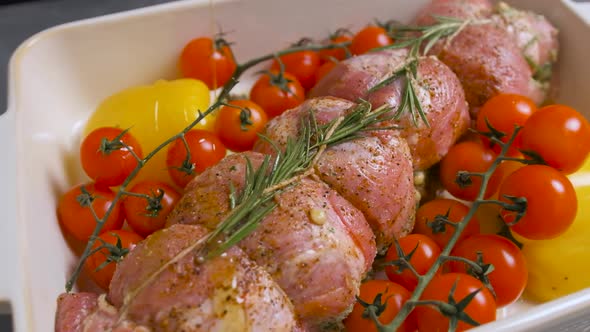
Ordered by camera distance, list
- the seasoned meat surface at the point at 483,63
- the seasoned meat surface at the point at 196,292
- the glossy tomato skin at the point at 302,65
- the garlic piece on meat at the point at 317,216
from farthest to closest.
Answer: the glossy tomato skin at the point at 302,65, the seasoned meat surface at the point at 483,63, the garlic piece on meat at the point at 317,216, the seasoned meat surface at the point at 196,292

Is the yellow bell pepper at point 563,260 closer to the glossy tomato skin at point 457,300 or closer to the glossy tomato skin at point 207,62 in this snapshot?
the glossy tomato skin at point 457,300

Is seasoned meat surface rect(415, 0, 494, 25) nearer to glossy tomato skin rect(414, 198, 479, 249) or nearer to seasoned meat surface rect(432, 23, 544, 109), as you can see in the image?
seasoned meat surface rect(432, 23, 544, 109)

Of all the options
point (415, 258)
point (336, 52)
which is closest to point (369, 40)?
point (336, 52)

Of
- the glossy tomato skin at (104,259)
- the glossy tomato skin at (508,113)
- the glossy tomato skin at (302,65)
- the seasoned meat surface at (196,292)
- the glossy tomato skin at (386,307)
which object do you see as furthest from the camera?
the glossy tomato skin at (302,65)

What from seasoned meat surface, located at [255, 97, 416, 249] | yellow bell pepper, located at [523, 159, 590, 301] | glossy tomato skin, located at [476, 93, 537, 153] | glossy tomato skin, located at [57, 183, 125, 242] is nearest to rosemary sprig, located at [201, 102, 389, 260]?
seasoned meat surface, located at [255, 97, 416, 249]

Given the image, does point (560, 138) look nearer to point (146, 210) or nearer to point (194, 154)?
point (194, 154)

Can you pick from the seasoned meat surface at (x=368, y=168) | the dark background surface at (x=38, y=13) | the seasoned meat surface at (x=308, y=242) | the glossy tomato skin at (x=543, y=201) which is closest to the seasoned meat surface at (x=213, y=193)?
the seasoned meat surface at (x=308, y=242)

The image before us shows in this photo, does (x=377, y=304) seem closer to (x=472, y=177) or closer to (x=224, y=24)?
(x=472, y=177)
